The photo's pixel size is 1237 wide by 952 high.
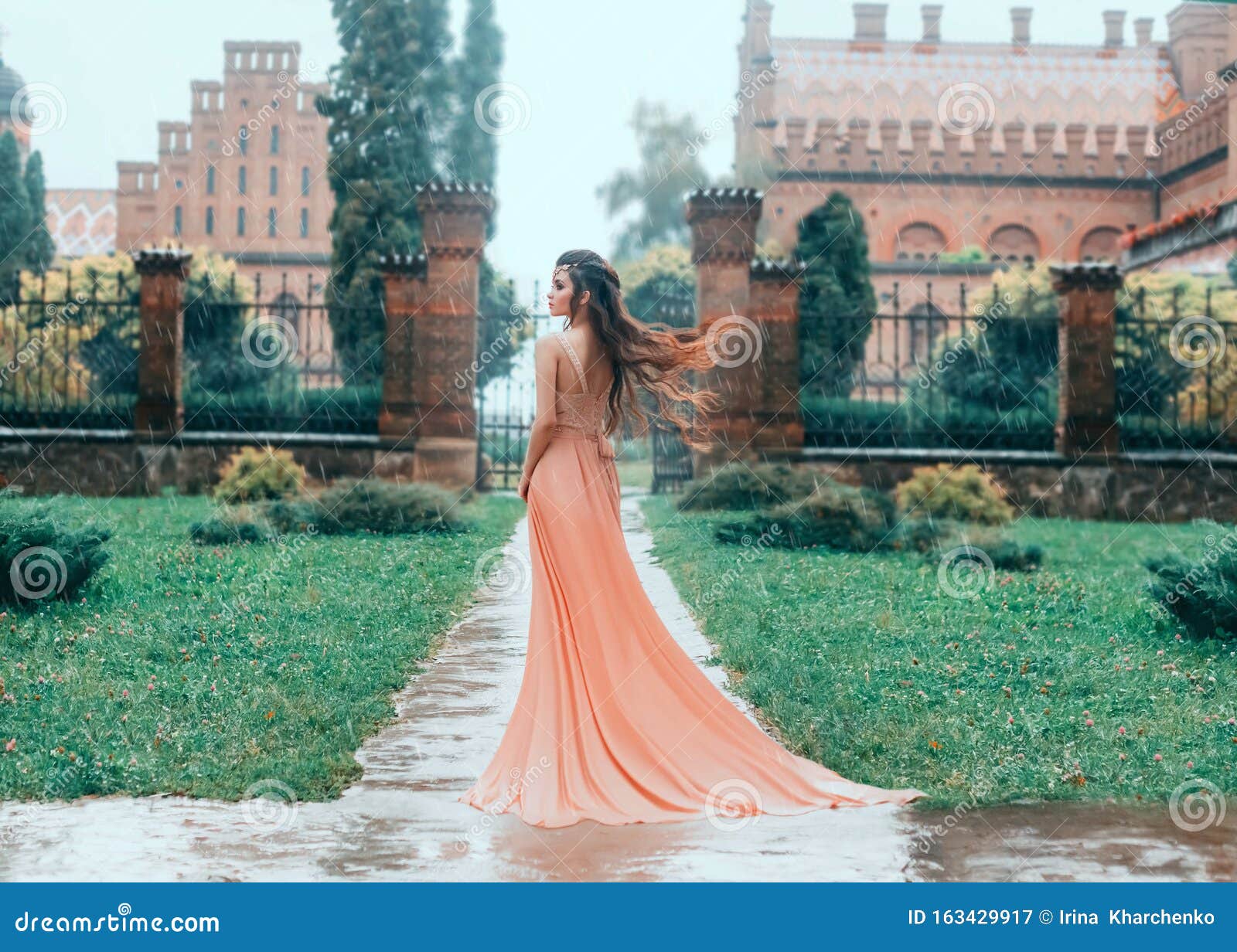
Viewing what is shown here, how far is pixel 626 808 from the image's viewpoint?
4.63 meters

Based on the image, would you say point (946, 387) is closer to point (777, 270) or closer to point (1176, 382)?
point (1176, 382)

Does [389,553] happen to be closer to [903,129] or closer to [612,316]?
[612,316]

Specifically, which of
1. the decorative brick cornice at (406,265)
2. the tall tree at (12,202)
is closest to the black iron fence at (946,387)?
the decorative brick cornice at (406,265)

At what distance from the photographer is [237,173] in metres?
62.6

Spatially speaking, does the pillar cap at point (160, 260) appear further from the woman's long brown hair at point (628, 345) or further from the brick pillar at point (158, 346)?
the woman's long brown hair at point (628, 345)

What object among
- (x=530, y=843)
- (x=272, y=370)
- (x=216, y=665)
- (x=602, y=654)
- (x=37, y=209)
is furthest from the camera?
(x=37, y=209)

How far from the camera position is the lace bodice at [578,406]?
5.09 metres

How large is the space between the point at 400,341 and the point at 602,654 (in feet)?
45.1

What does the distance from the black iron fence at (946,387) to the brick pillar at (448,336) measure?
4.73m

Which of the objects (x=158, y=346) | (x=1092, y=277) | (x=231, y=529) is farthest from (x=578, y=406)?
(x=1092, y=277)

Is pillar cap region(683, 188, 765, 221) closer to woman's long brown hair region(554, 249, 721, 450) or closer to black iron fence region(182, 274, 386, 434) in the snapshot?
black iron fence region(182, 274, 386, 434)

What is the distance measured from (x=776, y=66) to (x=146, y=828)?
54.8 meters

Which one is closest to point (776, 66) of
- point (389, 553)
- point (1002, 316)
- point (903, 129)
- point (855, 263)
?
point (903, 129)


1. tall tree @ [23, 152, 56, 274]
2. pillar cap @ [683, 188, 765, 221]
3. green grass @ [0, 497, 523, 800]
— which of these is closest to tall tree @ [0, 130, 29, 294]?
Answer: tall tree @ [23, 152, 56, 274]
